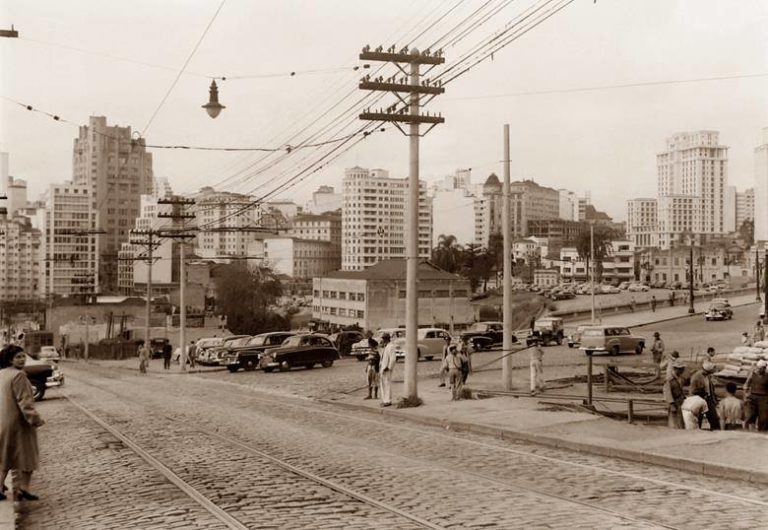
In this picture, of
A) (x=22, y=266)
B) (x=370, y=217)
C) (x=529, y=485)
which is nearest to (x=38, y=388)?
(x=529, y=485)

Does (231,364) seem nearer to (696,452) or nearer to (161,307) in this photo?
(696,452)

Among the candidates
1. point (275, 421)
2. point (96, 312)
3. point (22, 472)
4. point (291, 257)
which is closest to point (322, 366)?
point (275, 421)

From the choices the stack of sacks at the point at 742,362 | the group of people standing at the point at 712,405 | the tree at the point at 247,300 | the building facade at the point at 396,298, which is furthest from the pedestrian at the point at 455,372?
the tree at the point at 247,300

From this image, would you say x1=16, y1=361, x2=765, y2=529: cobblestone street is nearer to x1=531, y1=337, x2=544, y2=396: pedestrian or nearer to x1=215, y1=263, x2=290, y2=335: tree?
x1=531, y1=337, x2=544, y2=396: pedestrian


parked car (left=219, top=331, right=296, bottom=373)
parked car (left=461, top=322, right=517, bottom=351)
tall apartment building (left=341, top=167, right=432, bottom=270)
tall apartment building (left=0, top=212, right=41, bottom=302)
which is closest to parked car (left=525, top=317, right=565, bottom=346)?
parked car (left=461, top=322, right=517, bottom=351)

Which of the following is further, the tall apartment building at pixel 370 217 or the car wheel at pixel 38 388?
the tall apartment building at pixel 370 217

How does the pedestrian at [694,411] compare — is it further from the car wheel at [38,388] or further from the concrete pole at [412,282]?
the car wheel at [38,388]

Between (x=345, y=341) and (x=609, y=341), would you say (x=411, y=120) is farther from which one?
(x=345, y=341)
